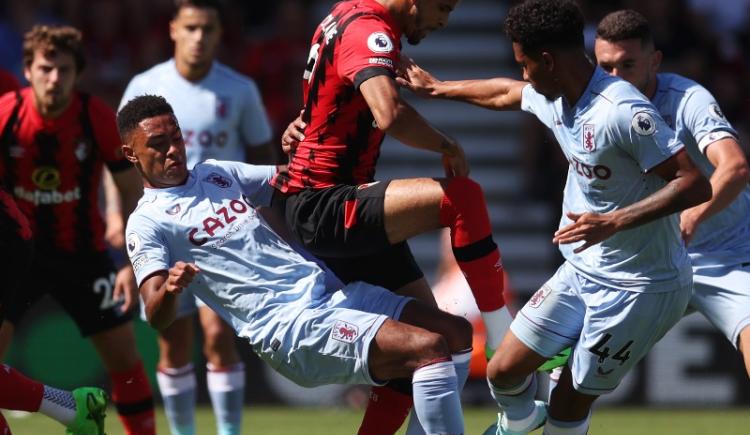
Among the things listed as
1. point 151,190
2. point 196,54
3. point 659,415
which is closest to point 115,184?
point 196,54

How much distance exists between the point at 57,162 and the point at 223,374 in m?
1.65

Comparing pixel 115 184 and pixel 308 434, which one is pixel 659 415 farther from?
pixel 115 184

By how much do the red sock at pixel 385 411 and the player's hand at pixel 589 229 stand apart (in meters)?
1.26

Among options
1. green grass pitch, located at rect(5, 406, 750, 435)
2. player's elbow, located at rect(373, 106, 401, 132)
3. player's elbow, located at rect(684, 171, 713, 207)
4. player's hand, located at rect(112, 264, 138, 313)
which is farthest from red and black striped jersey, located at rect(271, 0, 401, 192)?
green grass pitch, located at rect(5, 406, 750, 435)

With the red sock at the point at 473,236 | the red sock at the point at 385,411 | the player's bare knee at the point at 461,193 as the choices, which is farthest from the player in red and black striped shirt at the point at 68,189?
the player's bare knee at the point at 461,193

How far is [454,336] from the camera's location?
575 cm

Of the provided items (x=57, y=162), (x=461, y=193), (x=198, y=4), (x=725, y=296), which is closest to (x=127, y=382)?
(x=57, y=162)

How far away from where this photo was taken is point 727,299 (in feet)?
21.3

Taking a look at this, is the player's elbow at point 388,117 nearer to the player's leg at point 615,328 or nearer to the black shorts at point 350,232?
the black shorts at point 350,232

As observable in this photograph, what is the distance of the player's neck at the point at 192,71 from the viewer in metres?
8.38

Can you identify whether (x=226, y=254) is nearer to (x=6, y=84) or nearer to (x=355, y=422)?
(x=6, y=84)

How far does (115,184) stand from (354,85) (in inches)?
105

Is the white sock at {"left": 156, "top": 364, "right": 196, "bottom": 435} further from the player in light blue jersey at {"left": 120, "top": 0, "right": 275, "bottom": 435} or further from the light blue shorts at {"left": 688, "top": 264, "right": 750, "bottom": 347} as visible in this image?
the light blue shorts at {"left": 688, "top": 264, "right": 750, "bottom": 347}

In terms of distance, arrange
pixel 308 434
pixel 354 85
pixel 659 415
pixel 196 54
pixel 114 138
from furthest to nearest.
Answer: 1. pixel 659 415
2. pixel 308 434
3. pixel 196 54
4. pixel 114 138
5. pixel 354 85
